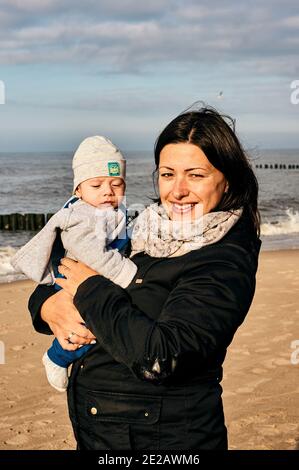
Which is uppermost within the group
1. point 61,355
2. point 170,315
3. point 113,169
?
point 113,169

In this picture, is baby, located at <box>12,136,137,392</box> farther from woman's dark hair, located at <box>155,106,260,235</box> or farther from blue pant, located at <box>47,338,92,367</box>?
woman's dark hair, located at <box>155,106,260,235</box>

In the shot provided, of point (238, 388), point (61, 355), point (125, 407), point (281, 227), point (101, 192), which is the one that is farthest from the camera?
point (281, 227)

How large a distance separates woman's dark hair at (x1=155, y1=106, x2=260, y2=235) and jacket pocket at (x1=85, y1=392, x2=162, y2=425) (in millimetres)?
824

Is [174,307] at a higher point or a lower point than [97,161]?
lower

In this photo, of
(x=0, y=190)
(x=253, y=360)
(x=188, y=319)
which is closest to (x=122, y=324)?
(x=188, y=319)

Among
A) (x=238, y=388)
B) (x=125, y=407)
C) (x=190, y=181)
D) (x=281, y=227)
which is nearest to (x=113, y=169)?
(x=190, y=181)

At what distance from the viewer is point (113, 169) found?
13.1 ft

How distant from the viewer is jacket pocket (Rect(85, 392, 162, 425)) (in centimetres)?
258

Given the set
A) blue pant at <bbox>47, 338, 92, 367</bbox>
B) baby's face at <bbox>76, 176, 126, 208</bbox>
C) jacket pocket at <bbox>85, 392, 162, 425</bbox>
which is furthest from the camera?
baby's face at <bbox>76, 176, 126, 208</bbox>

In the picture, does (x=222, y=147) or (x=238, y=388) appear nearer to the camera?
(x=222, y=147)

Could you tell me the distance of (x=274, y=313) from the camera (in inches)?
460

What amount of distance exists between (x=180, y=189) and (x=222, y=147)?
24 centimetres

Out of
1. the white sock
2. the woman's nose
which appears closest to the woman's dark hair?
the woman's nose

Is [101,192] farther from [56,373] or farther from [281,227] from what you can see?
[281,227]
